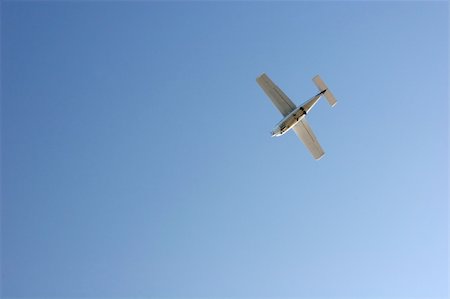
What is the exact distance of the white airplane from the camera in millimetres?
48031

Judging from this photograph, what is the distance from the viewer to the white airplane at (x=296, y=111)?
48031mm

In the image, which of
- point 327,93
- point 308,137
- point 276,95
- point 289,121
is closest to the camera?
point 327,93

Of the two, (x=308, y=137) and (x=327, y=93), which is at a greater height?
(x=327, y=93)

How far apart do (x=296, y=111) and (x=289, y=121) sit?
3.26 feet

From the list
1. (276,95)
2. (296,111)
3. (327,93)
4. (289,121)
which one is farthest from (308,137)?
(327,93)

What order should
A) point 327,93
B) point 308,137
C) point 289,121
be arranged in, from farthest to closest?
point 308,137
point 289,121
point 327,93

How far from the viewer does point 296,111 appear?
4812 centimetres

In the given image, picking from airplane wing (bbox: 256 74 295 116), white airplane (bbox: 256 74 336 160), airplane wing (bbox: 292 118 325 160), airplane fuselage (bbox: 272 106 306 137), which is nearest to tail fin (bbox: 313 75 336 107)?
white airplane (bbox: 256 74 336 160)

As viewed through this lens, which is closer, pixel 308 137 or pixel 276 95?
pixel 276 95

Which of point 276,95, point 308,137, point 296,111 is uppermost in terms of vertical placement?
point 276,95

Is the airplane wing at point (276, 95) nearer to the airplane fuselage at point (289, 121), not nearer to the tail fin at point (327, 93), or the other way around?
the airplane fuselage at point (289, 121)

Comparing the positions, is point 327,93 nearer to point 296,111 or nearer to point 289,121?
point 296,111

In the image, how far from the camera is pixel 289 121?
4850 centimetres

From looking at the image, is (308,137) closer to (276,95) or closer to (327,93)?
(276,95)
